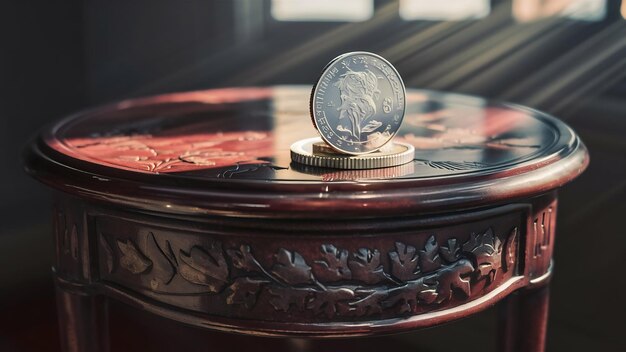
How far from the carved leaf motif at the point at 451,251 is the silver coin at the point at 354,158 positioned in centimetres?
10

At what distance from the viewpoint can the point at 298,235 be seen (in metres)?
0.71

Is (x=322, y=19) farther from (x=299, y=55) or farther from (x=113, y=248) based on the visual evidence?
(x=113, y=248)

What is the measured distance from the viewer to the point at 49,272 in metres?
1.79

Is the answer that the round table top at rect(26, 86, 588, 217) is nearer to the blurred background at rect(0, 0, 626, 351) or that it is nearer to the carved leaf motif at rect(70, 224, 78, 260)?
the carved leaf motif at rect(70, 224, 78, 260)

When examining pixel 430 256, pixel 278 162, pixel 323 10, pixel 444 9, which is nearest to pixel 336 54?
pixel 323 10

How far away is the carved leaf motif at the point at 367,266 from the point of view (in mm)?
724

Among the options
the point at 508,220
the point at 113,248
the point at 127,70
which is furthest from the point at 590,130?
the point at 127,70

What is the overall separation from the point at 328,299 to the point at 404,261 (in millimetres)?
76

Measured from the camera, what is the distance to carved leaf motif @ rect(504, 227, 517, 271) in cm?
80

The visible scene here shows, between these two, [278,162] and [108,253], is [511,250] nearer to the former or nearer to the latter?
[278,162]

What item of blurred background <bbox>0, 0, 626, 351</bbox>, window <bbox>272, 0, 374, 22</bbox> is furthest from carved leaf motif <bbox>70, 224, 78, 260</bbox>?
window <bbox>272, 0, 374, 22</bbox>

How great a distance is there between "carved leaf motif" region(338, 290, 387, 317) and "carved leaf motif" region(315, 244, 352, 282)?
0.08 ft

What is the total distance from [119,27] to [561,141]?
1.18 m

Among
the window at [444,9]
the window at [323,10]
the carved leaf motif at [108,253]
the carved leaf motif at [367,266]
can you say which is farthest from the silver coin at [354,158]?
the window at [323,10]
